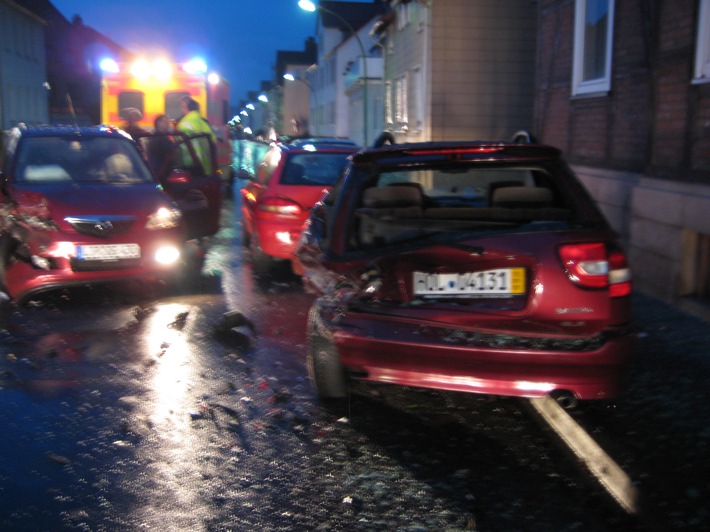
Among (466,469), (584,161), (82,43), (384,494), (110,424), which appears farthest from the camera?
(82,43)

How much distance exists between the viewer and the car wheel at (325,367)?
5250 mm

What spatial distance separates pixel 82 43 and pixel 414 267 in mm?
76992

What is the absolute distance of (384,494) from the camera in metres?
3.99

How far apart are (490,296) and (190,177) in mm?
7115

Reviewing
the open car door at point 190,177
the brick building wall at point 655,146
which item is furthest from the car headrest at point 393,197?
the open car door at point 190,177

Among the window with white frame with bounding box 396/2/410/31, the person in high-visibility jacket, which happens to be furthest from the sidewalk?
the window with white frame with bounding box 396/2/410/31

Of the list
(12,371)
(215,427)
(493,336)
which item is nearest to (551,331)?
(493,336)

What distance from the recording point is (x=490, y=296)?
4.61 m

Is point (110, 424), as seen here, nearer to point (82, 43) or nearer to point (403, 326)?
point (403, 326)

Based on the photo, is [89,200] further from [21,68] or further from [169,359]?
[21,68]

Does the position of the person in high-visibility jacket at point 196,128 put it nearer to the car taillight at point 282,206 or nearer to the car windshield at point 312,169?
the car windshield at point 312,169

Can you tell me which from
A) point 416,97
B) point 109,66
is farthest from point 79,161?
point 416,97

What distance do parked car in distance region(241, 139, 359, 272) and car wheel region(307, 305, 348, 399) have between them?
4629 millimetres

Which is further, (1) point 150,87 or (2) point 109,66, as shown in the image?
(2) point 109,66
